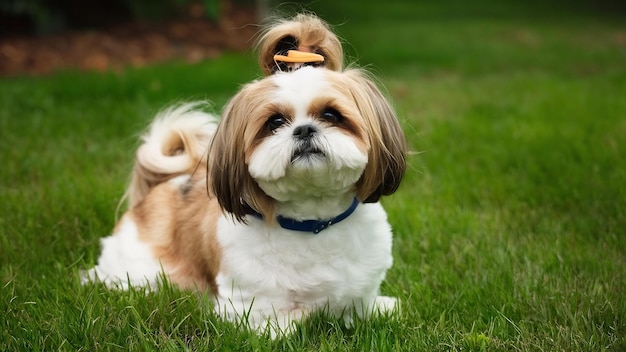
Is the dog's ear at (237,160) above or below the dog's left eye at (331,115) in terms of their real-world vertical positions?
below

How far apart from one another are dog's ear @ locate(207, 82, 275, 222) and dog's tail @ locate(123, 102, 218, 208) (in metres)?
0.83

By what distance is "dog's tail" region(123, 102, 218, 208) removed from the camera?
3461mm

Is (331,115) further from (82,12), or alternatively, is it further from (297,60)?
(82,12)

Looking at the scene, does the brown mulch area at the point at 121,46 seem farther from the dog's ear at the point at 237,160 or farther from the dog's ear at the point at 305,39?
the dog's ear at the point at 237,160

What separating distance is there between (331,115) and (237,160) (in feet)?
1.29

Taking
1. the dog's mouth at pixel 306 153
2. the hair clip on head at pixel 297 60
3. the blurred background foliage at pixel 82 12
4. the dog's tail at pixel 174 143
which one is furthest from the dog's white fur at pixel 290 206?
the blurred background foliage at pixel 82 12

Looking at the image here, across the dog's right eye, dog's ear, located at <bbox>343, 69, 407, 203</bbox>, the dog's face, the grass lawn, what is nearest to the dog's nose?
the dog's face

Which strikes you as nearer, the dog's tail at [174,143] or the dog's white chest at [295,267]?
the dog's white chest at [295,267]

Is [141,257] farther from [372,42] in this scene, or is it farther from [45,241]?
[372,42]

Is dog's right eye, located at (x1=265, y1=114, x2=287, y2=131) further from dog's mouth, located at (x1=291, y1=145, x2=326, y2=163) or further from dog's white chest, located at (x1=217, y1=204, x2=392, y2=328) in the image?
dog's white chest, located at (x1=217, y1=204, x2=392, y2=328)

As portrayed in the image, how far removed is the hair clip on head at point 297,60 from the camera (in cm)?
266

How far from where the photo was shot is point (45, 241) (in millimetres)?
3643

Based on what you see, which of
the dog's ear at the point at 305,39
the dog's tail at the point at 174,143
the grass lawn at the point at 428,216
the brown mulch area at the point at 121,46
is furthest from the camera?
the brown mulch area at the point at 121,46

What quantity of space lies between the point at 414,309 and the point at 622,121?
366cm
